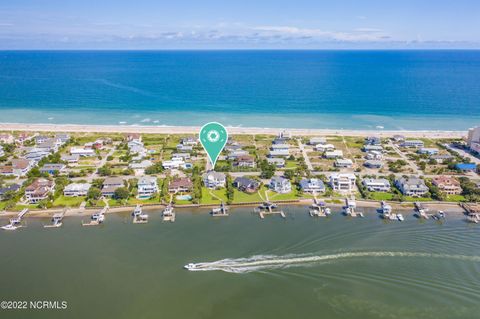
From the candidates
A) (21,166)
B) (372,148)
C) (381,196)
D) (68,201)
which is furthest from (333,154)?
(21,166)

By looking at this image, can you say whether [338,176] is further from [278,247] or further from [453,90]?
[453,90]

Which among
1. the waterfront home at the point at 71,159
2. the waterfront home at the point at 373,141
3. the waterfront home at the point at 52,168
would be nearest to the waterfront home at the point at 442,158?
the waterfront home at the point at 373,141

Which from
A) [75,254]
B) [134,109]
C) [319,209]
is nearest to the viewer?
[75,254]

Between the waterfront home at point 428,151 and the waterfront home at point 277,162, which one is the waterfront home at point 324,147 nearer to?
the waterfront home at point 277,162

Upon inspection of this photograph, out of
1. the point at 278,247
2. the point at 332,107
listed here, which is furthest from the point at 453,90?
the point at 278,247

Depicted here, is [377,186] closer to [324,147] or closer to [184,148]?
[324,147]

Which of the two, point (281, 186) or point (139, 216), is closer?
point (139, 216)

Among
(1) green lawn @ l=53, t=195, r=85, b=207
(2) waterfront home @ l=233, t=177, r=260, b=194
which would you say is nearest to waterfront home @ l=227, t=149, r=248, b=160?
(2) waterfront home @ l=233, t=177, r=260, b=194
